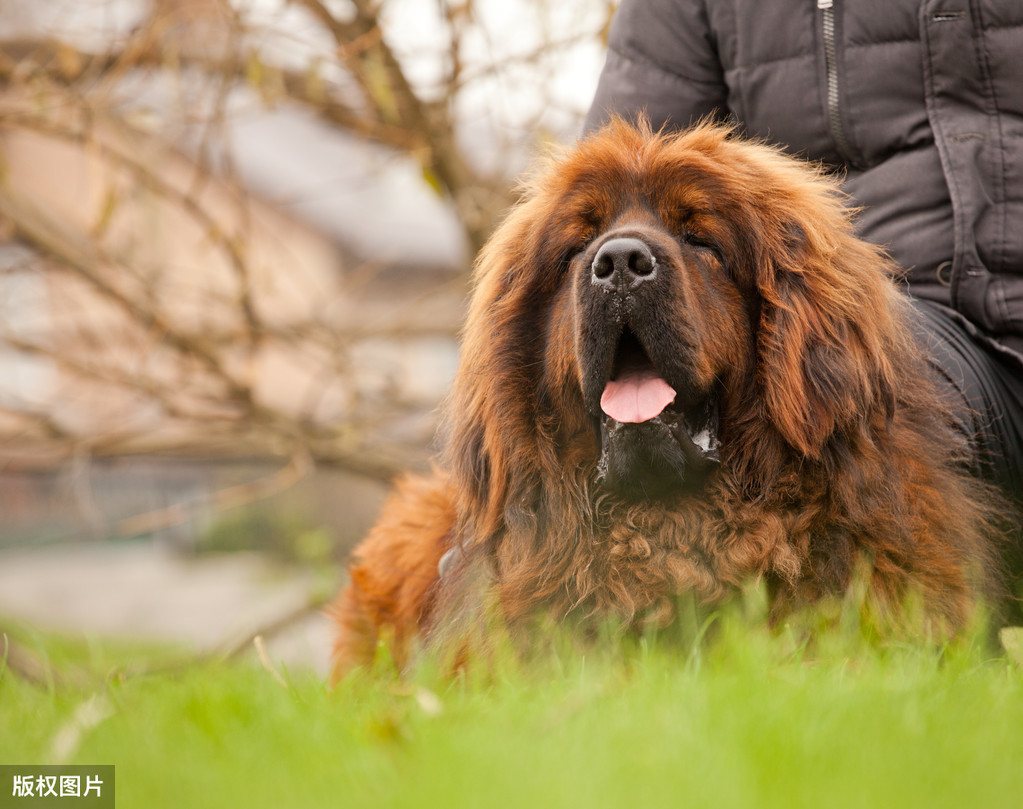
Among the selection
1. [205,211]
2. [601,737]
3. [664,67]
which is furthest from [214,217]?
[601,737]

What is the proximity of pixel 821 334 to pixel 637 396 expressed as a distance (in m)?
0.52

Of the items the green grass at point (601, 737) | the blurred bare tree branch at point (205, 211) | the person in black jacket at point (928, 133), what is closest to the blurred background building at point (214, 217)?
the blurred bare tree branch at point (205, 211)

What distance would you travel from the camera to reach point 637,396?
2615mm

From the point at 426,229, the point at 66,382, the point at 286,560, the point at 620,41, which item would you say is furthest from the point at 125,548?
the point at 620,41

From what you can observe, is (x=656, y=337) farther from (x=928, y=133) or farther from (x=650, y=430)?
(x=928, y=133)

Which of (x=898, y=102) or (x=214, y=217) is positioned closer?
(x=898, y=102)

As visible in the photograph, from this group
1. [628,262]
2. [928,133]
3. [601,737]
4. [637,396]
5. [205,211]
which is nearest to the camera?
[601,737]

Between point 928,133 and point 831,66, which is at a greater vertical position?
point 831,66

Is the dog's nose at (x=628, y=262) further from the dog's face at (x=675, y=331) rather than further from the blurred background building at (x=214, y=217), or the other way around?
the blurred background building at (x=214, y=217)

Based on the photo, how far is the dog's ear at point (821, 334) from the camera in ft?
8.45

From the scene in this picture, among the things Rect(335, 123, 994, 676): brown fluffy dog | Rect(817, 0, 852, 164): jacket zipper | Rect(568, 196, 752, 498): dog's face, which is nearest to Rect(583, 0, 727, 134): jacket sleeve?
Rect(817, 0, 852, 164): jacket zipper

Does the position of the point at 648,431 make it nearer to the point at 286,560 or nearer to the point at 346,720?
the point at 346,720

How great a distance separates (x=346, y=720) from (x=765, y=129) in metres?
2.29

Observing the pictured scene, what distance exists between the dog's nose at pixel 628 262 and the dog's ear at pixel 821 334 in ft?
1.22
